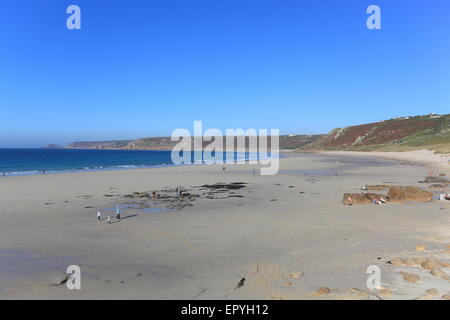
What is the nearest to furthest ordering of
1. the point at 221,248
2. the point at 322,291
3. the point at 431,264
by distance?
the point at 322,291
the point at 431,264
the point at 221,248

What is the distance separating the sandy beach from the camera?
9.08 meters

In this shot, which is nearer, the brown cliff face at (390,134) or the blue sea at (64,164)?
the blue sea at (64,164)

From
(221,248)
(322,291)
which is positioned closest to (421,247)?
A: (322,291)

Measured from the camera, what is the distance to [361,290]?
28.3 ft

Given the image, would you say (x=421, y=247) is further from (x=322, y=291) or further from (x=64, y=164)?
(x=64, y=164)

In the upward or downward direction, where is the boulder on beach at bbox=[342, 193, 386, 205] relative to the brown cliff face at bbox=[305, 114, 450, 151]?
downward

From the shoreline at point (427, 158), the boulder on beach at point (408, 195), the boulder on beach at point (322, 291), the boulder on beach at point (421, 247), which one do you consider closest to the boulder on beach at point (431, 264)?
the boulder on beach at point (421, 247)

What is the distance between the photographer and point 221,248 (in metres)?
13.3

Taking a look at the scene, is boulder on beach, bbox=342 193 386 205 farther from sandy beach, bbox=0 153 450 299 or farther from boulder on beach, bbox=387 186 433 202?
boulder on beach, bbox=387 186 433 202

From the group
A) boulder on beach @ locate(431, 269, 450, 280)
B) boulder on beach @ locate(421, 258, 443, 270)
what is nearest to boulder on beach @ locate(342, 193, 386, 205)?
boulder on beach @ locate(421, 258, 443, 270)

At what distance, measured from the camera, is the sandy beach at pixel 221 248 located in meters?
9.08

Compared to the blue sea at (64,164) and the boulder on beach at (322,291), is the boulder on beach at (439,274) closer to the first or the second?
the boulder on beach at (322,291)

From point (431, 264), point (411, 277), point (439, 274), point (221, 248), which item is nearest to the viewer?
point (411, 277)
